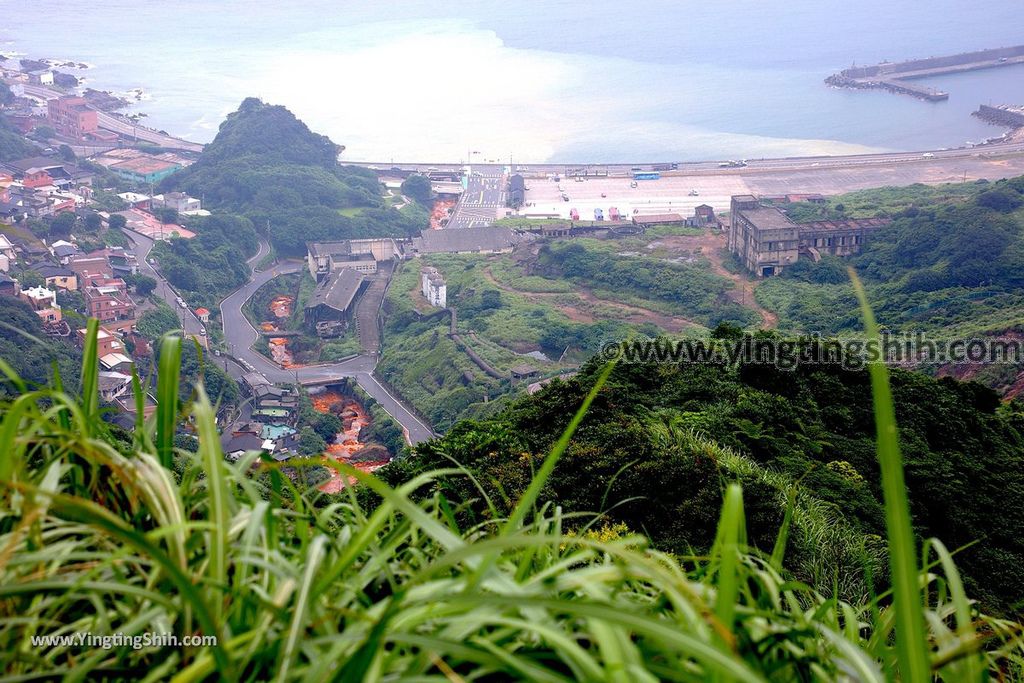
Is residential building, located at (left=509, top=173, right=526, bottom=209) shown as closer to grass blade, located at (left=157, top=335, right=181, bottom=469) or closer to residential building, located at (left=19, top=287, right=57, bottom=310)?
residential building, located at (left=19, top=287, right=57, bottom=310)

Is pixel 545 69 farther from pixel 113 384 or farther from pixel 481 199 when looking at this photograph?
pixel 113 384

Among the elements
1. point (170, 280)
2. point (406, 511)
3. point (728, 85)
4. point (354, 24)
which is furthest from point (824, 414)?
point (354, 24)

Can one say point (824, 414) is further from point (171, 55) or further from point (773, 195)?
point (171, 55)

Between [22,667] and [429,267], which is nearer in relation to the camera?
[22,667]

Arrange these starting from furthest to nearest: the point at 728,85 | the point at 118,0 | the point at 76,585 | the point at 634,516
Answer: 1. the point at 118,0
2. the point at 728,85
3. the point at 634,516
4. the point at 76,585

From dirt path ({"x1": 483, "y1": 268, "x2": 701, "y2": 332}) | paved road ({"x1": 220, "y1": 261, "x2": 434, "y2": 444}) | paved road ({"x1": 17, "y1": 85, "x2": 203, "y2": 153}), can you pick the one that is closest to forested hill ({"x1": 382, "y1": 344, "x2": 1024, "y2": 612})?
paved road ({"x1": 220, "y1": 261, "x2": 434, "y2": 444})

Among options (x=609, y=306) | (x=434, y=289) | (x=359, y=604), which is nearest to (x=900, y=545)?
(x=359, y=604)
